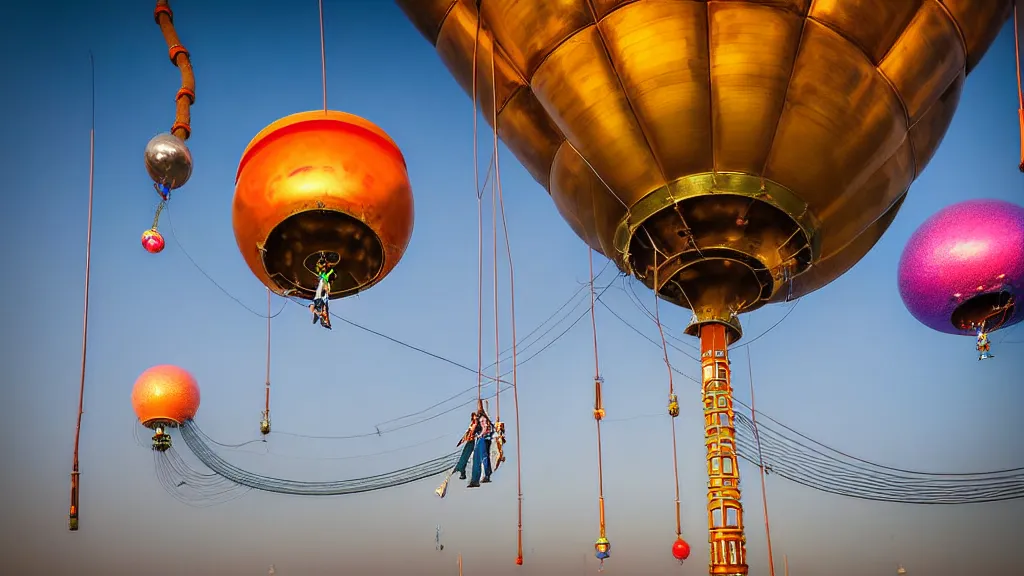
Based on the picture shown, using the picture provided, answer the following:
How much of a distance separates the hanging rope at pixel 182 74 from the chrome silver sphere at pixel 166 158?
0.65 feet

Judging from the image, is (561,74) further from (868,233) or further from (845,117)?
(868,233)

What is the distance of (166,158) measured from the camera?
7.53 metres

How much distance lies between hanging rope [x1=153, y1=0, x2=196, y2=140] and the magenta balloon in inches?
308

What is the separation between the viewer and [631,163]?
7.42 meters

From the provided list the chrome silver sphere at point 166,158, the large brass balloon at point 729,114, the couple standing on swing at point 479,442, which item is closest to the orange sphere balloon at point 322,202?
the chrome silver sphere at point 166,158

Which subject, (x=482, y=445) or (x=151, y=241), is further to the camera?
(x=151, y=241)

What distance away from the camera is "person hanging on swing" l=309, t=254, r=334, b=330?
6.82 m

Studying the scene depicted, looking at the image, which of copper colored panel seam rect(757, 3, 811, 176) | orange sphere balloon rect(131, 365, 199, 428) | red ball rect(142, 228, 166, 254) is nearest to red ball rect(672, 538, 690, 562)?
copper colored panel seam rect(757, 3, 811, 176)

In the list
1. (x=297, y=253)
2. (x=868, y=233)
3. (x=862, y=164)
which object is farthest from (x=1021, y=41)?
(x=297, y=253)

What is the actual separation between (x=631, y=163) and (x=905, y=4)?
236 cm

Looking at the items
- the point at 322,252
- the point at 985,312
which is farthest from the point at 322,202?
the point at 985,312

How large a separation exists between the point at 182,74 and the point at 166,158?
0.92 metres

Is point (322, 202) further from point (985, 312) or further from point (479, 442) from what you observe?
point (985, 312)

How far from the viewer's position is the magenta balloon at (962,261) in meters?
9.98
